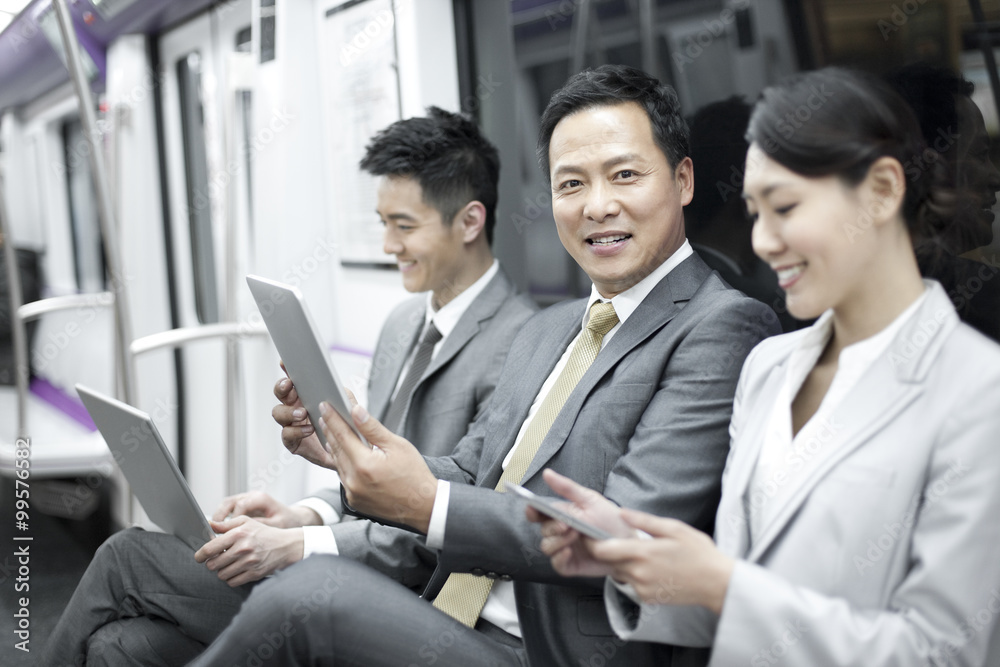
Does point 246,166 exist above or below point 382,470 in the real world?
above

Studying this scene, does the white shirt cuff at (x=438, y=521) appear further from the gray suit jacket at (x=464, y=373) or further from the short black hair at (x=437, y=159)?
the short black hair at (x=437, y=159)

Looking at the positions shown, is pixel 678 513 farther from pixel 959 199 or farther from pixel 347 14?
pixel 347 14

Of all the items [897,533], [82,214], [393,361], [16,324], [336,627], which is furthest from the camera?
[82,214]

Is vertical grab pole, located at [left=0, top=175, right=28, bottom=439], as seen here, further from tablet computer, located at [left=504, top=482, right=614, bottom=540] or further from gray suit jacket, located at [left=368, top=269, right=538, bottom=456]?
tablet computer, located at [left=504, top=482, right=614, bottom=540]

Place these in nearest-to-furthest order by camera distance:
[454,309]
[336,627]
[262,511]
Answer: [336,627] → [262,511] → [454,309]

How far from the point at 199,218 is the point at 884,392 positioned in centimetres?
390

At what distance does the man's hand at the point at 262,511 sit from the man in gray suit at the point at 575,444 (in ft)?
0.78

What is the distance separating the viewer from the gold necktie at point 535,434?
4.89 feet

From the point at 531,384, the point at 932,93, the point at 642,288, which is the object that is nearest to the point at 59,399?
the point at 531,384

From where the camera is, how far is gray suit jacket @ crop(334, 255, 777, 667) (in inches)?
49.8

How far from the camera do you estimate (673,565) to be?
101 cm

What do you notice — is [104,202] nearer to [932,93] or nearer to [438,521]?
[438,521]

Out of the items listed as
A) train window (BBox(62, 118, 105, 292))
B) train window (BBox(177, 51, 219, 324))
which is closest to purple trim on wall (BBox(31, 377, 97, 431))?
train window (BBox(62, 118, 105, 292))

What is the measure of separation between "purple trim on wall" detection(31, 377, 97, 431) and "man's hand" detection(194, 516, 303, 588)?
11.2ft
